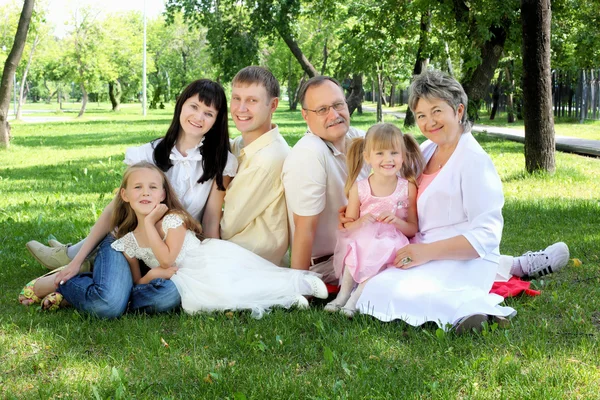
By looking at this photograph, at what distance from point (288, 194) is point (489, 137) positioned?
60.3 ft

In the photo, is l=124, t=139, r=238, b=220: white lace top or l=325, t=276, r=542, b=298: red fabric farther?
l=124, t=139, r=238, b=220: white lace top

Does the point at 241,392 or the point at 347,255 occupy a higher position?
the point at 347,255

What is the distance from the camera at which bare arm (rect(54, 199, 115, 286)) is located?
498 cm

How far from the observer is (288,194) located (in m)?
5.06

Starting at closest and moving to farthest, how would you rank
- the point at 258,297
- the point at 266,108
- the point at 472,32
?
the point at 258,297
the point at 266,108
the point at 472,32

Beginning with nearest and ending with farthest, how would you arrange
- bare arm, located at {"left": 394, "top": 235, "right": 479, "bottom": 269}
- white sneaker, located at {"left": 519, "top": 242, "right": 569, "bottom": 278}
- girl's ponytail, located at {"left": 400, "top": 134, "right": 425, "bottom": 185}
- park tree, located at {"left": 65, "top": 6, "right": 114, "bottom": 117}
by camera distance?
bare arm, located at {"left": 394, "top": 235, "right": 479, "bottom": 269}
girl's ponytail, located at {"left": 400, "top": 134, "right": 425, "bottom": 185}
white sneaker, located at {"left": 519, "top": 242, "right": 569, "bottom": 278}
park tree, located at {"left": 65, "top": 6, "right": 114, "bottom": 117}

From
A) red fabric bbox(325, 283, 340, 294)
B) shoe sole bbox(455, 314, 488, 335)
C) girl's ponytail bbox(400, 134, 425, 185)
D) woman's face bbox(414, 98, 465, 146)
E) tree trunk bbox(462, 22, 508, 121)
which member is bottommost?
red fabric bbox(325, 283, 340, 294)

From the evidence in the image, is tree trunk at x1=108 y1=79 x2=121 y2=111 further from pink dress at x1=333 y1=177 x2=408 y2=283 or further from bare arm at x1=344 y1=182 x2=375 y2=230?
pink dress at x1=333 y1=177 x2=408 y2=283

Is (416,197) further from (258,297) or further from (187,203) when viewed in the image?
(187,203)

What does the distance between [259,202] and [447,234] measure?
1438 mm

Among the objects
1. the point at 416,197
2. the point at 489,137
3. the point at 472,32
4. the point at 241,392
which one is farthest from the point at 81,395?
the point at 489,137

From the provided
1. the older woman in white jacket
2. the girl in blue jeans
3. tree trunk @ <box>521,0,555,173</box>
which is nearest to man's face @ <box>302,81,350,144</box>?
the older woman in white jacket

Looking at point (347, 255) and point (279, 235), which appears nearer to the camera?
point (347, 255)

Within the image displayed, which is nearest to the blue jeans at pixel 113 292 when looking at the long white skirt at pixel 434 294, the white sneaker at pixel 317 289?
the white sneaker at pixel 317 289
